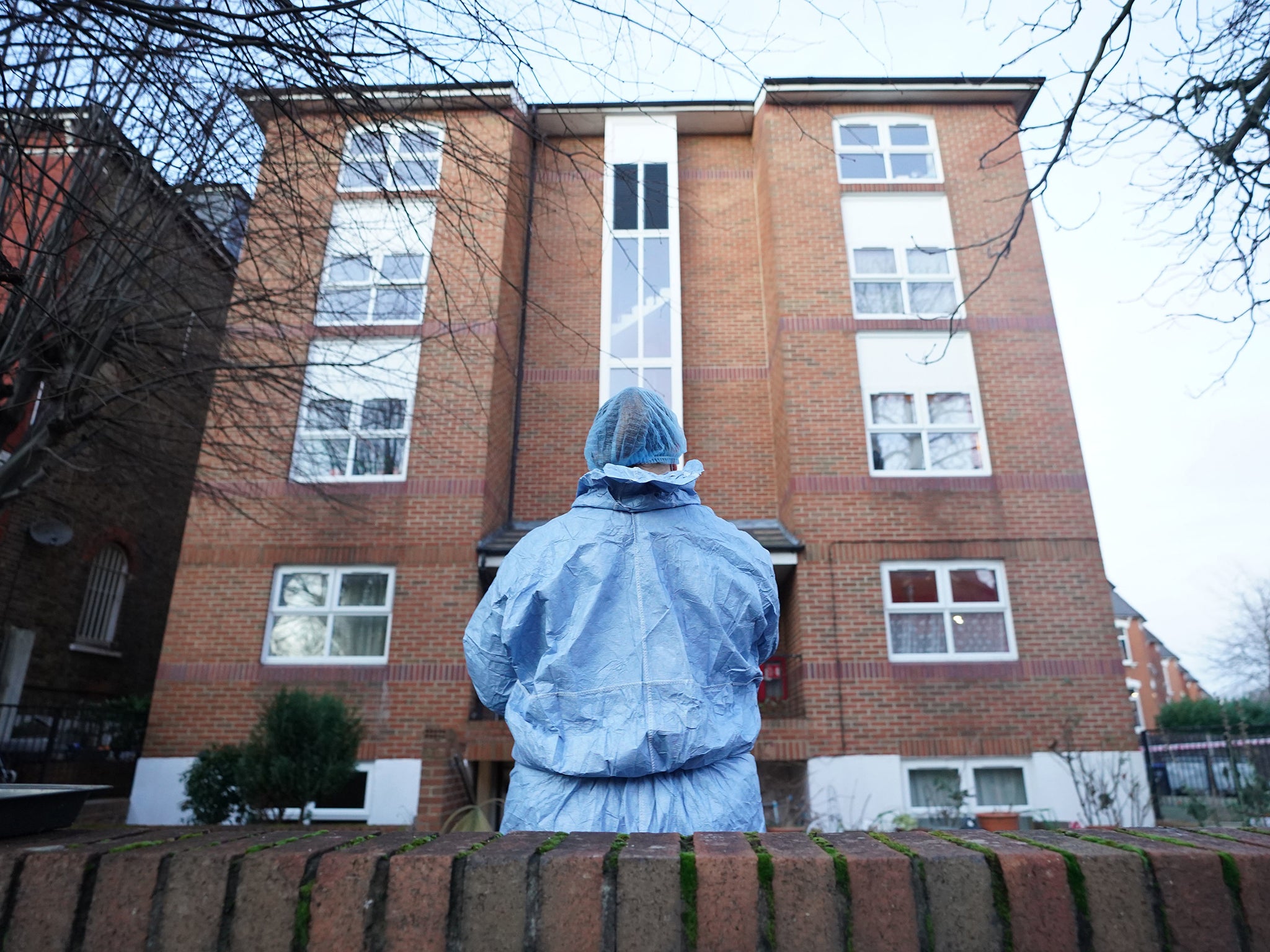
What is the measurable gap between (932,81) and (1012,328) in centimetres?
493

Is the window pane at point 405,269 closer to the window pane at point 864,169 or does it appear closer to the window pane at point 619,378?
the window pane at point 619,378

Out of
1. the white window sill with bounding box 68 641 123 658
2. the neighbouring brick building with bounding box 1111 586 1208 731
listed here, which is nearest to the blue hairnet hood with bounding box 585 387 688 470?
the white window sill with bounding box 68 641 123 658

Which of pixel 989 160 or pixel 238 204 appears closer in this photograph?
pixel 238 204

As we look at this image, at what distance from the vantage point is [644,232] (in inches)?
539

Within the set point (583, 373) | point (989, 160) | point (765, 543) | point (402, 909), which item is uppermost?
point (989, 160)

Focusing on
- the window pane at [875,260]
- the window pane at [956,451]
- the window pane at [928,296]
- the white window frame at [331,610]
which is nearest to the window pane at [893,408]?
the window pane at [956,451]

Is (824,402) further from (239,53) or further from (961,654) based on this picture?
(239,53)

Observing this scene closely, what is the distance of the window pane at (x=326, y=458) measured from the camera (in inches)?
455

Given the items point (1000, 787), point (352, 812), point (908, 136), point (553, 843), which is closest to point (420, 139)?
point (553, 843)

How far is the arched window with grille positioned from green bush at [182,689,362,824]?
22.1ft

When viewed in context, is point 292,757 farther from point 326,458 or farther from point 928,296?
point 928,296

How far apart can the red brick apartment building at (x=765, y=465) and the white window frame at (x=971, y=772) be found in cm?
5

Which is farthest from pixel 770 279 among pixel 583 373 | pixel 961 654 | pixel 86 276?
pixel 86 276

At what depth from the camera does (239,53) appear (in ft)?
9.79
